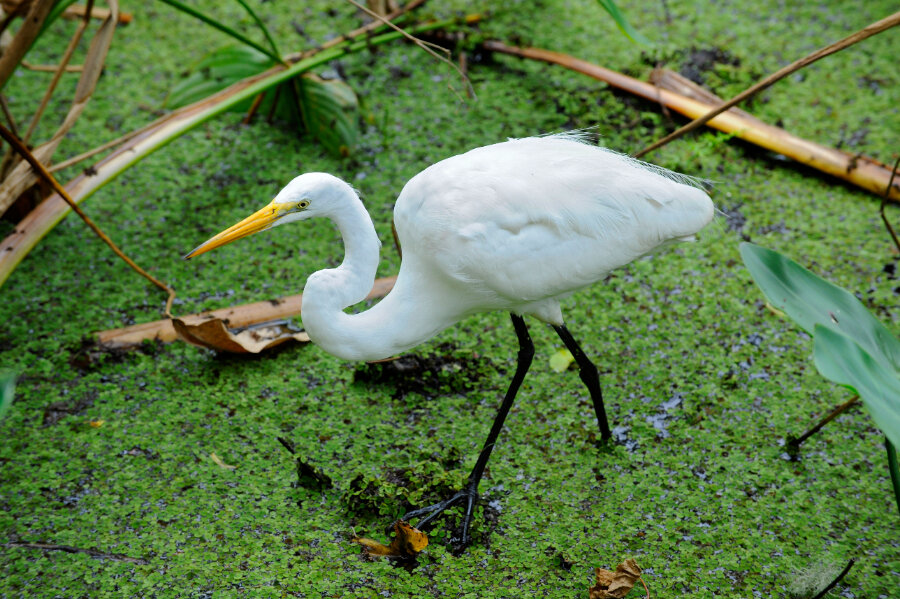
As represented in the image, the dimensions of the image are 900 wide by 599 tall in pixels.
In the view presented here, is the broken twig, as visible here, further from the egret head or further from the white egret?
the egret head

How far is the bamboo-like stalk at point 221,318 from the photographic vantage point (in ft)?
7.80

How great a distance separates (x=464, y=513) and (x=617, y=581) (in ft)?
1.34

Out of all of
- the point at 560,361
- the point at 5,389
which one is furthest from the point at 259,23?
the point at 5,389

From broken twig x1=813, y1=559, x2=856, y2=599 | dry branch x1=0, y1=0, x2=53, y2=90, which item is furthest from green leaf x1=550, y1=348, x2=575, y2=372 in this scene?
dry branch x1=0, y1=0, x2=53, y2=90

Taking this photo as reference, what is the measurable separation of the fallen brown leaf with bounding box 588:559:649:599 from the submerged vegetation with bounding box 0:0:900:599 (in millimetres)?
46

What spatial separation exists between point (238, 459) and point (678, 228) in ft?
4.23

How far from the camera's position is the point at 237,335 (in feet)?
7.85

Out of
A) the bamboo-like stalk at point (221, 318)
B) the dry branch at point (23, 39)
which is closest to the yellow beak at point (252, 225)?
the bamboo-like stalk at point (221, 318)

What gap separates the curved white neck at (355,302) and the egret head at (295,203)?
0.12ft

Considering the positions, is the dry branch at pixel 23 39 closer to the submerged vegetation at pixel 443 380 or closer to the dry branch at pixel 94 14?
the submerged vegetation at pixel 443 380

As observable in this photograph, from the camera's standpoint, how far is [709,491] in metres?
2.04

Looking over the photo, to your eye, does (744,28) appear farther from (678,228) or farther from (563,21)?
(678,228)

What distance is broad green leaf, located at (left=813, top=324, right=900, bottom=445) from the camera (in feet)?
4.03

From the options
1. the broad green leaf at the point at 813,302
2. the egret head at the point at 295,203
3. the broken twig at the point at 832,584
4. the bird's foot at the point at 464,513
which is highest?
the broad green leaf at the point at 813,302
